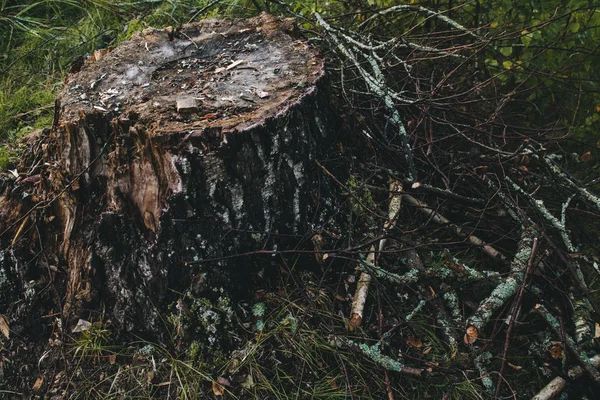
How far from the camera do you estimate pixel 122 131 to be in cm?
211

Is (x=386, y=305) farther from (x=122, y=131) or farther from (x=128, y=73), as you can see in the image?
(x=128, y=73)

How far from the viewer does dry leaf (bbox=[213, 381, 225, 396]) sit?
2.01m

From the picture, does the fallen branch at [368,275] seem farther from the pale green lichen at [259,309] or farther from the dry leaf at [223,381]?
the dry leaf at [223,381]

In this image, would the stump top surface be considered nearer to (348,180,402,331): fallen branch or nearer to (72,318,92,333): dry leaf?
(348,180,402,331): fallen branch

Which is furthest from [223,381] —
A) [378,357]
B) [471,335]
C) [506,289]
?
[506,289]

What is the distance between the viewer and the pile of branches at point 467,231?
215 centimetres

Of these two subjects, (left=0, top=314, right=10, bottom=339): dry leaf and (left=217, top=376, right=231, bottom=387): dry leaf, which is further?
(left=0, top=314, right=10, bottom=339): dry leaf

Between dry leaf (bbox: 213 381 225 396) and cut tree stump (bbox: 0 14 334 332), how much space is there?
1.07 feet

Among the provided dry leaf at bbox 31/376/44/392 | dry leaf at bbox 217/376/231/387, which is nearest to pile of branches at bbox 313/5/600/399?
dry leaf at bbox 217/376/231/387

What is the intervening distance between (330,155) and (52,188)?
110 cm

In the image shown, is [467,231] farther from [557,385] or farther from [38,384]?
[38,384]

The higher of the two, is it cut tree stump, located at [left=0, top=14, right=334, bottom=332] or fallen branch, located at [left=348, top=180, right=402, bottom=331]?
cut tree stump, located at [left=0, top=14, right=334, bottom=332]

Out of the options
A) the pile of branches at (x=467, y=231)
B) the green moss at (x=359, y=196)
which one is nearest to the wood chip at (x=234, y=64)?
the pile of branches at (x=467, y=231)

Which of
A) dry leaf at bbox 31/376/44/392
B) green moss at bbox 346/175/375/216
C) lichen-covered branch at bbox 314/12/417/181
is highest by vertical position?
lichen-covered branch at bbox 314/12/417/181
